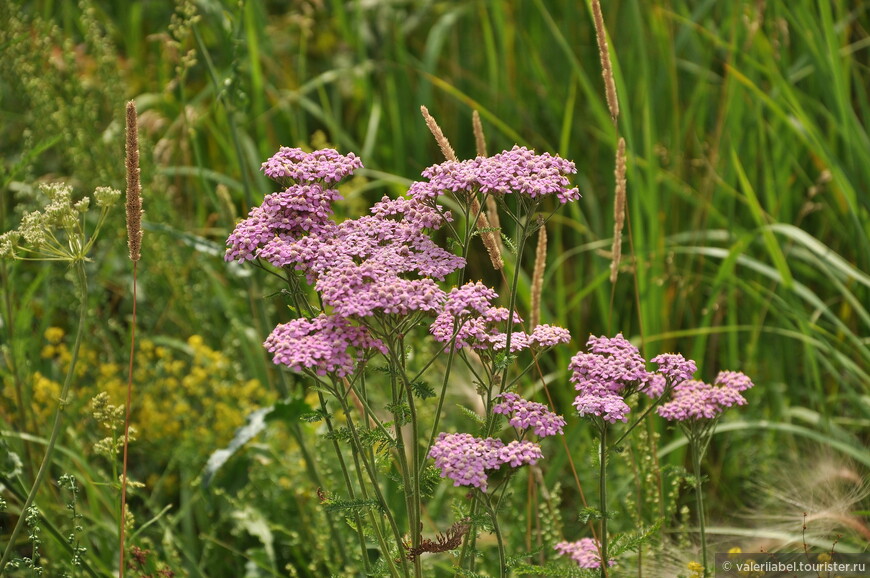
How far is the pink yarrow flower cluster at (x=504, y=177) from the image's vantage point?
76.3 inches

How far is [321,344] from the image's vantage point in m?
1.82

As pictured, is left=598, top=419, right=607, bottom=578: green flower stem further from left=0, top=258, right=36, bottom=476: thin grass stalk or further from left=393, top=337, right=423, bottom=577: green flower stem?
left=0, top=258, right=36, bottom=476: thin grass stalk

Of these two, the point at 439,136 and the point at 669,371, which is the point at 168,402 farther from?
the point at 669,371

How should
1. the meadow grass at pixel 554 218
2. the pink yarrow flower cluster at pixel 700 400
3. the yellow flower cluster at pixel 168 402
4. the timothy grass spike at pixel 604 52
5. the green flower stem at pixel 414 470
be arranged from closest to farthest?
the green flower stem at pixel 414 470 < the pink yarrow flower cluster at pixel 700 400 < the timothy grass spike at pixel 604 52 < the meadow grass at pixel 554 218 < the yellow flower cluster at pixel 168 402

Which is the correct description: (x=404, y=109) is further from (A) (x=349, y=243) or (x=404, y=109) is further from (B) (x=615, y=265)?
(A) (x=349, y=243)

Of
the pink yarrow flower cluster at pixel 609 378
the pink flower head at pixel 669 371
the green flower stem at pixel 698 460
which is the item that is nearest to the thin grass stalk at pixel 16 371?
the pink yarrow flower cluster at pixel 609 378

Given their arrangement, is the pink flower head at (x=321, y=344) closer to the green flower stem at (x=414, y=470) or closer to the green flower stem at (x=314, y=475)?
the green flower stem at (x=414, y=470)

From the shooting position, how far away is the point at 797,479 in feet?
9.86

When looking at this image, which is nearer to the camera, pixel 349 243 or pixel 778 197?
pixel 349 243

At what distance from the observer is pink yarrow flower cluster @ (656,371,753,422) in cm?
226

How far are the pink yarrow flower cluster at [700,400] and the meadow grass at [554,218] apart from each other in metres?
0.39

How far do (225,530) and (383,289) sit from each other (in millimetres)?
2222

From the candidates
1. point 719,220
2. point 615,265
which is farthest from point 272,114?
point 615,265

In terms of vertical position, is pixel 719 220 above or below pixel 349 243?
below
